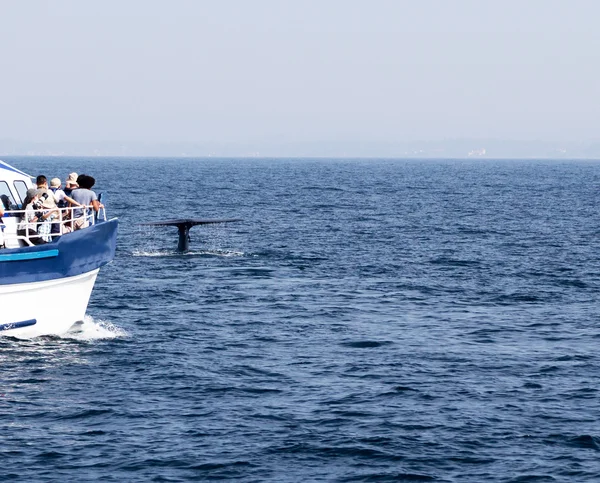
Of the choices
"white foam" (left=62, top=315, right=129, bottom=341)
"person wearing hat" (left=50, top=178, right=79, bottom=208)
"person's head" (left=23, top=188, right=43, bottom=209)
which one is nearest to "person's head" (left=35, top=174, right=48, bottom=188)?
"person's head" (left=23, top=188, right=43, bottom=209)

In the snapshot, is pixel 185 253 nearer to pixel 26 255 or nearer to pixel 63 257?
pixel 63 257

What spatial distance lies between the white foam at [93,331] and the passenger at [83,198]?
3.64 m

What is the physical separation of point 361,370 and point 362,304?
11088 millimetres

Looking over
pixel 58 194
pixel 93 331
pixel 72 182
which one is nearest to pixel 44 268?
pixel 58 194

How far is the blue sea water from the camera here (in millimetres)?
20750

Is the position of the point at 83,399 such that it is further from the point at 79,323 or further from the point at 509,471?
the point at 509,471

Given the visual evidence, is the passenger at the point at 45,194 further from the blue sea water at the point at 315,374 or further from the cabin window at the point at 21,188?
the blue sea water at the point at 315,374

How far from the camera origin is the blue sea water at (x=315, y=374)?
817 inches

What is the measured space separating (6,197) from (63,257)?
→ 320 cm

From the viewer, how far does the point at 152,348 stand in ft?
99.5

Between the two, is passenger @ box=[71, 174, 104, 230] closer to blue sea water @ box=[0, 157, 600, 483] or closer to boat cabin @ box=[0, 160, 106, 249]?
boat cabin @ box=[0, 160, 106, 249]

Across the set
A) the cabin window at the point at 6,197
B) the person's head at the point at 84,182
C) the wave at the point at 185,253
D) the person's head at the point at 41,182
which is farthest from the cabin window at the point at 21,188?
the wave at the point at 185,253

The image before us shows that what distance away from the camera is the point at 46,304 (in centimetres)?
2867

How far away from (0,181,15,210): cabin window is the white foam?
4.34 metres
